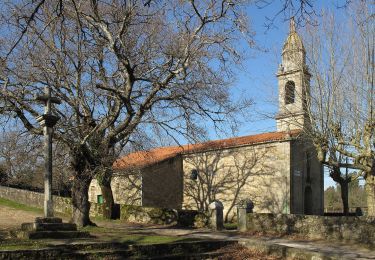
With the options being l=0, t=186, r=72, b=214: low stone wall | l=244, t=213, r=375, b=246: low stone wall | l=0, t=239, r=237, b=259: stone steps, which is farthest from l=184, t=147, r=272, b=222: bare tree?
l=0, t=239, r=237, b=259: stone steps

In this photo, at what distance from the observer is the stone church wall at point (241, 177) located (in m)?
30.4

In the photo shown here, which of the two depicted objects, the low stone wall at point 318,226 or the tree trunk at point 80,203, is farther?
the tree trunk at point 80,203

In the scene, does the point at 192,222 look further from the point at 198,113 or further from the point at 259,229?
the point at 198,113

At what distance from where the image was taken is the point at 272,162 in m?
31.0

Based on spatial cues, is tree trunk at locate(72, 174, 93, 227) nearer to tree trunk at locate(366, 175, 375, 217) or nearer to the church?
the church

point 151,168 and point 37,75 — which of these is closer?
point 37,75

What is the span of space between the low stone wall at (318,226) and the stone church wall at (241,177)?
10280 millimetres

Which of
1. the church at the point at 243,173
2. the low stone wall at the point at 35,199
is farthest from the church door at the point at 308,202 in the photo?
the low stone wall at the point at 35,199

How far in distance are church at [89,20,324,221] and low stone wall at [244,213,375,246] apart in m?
7.01

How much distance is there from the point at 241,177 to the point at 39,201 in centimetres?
1468

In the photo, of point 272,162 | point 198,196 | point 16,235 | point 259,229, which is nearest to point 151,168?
point 198,196

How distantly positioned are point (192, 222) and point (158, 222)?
2744 millimetres

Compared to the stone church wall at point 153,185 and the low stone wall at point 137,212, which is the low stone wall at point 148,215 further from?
the stone church wall at point 153,185

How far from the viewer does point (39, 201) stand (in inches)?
1175
